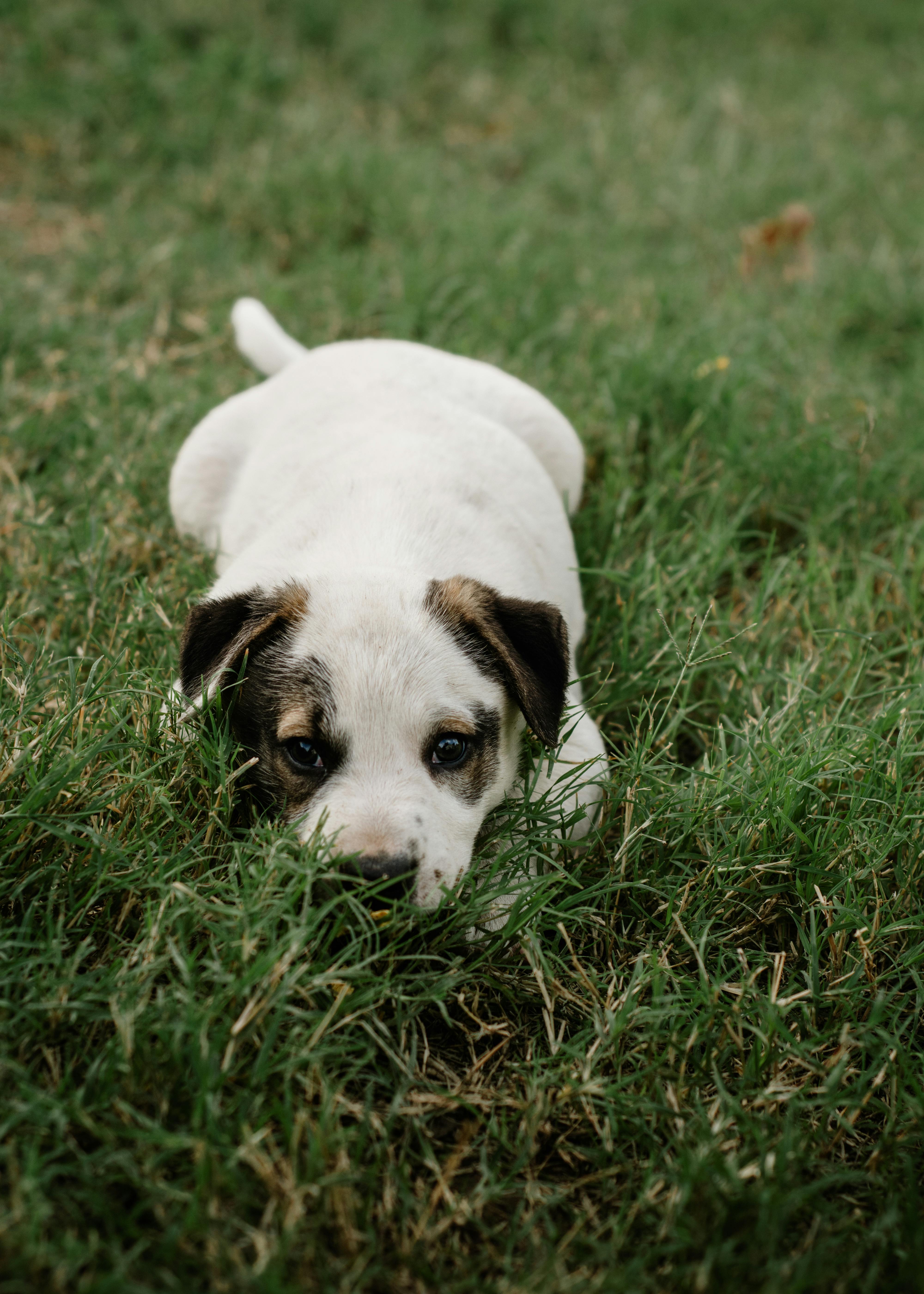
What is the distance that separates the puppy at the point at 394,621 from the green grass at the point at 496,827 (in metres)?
0.15

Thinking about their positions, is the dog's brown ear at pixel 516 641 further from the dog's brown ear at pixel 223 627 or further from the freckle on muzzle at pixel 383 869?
the freckle on muzzle at pixel 383 869

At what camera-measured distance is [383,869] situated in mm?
2439

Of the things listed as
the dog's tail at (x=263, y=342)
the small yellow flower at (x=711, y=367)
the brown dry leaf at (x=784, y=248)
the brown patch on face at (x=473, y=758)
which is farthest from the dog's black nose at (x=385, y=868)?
the brown dry leaf at (x=784, y=248)

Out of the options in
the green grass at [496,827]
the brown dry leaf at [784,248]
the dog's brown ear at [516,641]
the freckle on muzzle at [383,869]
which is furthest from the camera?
the brown dry leaf at [784,248]

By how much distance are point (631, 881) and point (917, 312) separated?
4.98m

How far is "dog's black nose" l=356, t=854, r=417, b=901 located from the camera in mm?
2436

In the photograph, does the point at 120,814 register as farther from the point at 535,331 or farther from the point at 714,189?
the point at 714,189

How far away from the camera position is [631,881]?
2.92 m

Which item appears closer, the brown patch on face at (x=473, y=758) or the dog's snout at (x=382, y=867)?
the dog's snout at (x=382, y=867)

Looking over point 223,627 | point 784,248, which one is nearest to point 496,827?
point 223,627

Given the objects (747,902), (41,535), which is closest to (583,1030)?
(747,902)

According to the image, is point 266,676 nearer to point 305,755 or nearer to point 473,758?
point 305,755

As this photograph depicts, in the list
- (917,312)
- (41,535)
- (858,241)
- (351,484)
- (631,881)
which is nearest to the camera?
(631,881)

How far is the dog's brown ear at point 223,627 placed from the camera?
2811 mm
